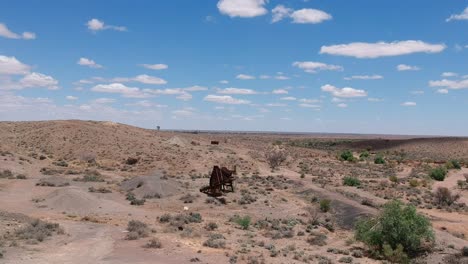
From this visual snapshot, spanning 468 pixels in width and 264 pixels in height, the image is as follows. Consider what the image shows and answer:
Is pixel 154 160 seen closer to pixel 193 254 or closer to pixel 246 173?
pixel 246 173

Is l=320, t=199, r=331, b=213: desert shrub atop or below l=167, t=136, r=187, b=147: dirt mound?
below

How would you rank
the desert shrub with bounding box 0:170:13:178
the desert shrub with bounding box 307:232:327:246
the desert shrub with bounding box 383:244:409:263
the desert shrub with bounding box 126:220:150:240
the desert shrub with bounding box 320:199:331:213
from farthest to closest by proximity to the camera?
the desert shrub with bounding box 0:170:13:178, the desert shrub with bounding box 320:199:331:213, the desert shrub with bounding box 307:232:327:246, the desert shrub with bounding box 126:220:150:240, the desert shrub with bounding box 383:244:409:263

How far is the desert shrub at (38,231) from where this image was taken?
60.1ft

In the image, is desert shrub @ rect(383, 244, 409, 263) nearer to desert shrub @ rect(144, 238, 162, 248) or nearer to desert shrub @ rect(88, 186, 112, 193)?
desert shrub @ rect(144, 238, 162, 248)

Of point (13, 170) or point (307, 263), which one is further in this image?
point (13, 170)

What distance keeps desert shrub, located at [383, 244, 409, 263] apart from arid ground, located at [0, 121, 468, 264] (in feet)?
1.60

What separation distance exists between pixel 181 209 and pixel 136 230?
26.6ft

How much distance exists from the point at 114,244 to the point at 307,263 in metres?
7.27

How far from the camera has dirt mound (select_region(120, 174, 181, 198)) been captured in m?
32.3

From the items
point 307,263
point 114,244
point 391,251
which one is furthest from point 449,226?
point 114,244

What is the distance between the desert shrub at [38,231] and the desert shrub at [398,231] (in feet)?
41.3

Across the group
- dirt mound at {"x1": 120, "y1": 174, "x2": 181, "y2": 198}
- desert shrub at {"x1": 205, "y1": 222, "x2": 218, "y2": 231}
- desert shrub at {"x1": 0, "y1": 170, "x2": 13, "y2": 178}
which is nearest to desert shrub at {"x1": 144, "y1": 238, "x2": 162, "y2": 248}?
desert shrub at {"x1": 205, "y1": 222, "x2": 218, "y2": 231}

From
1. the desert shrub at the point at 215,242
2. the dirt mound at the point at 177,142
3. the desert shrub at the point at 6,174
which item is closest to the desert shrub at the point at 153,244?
→ the desert shrub at the point at 215,242

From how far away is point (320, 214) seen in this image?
2769 centimetres
